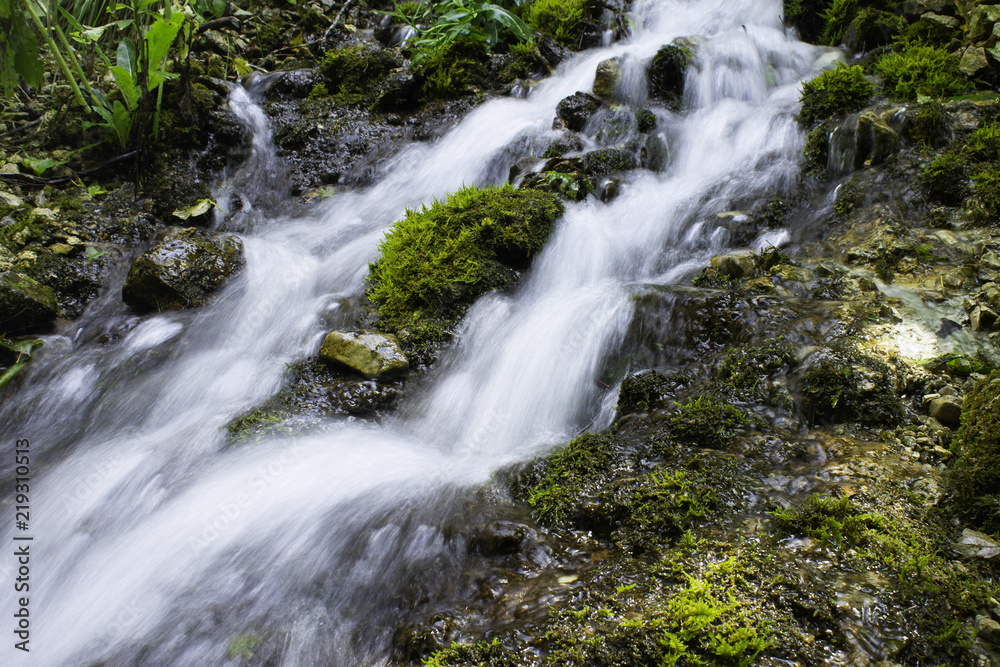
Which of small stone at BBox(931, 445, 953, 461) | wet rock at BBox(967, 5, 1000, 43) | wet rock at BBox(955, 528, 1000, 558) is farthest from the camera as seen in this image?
wet rock at BBox(967, 5, 1000, 43)

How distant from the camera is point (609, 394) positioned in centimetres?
373

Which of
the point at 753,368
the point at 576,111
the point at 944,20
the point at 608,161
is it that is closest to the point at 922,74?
the point at 944,20

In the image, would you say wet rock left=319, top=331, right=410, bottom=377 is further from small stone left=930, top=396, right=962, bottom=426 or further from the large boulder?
small stone left=930, top=396, right=962, bottom=426

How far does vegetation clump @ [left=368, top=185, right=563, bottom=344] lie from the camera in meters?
4.64

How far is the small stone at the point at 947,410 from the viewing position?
2674 mm

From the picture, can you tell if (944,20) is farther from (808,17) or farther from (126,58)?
(126,58)

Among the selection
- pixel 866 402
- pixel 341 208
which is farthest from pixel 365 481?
pixel 341 208

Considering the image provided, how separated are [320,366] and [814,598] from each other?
360 centimetres

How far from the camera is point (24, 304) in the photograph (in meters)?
5.11

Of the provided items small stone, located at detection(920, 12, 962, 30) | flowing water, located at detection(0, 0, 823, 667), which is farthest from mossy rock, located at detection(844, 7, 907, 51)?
flowing water, located at detection(0, 0, 823, 667)

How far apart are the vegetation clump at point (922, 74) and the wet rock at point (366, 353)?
5.95 m

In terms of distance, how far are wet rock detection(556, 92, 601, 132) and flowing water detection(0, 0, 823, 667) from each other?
40 cm

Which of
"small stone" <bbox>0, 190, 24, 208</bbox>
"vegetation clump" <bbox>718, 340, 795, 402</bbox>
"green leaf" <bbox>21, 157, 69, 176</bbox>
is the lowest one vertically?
"vegetation clump" <bbox>718, 340, 795, 402</bbox>

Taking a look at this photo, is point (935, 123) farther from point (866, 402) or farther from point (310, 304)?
point (310, 304)
